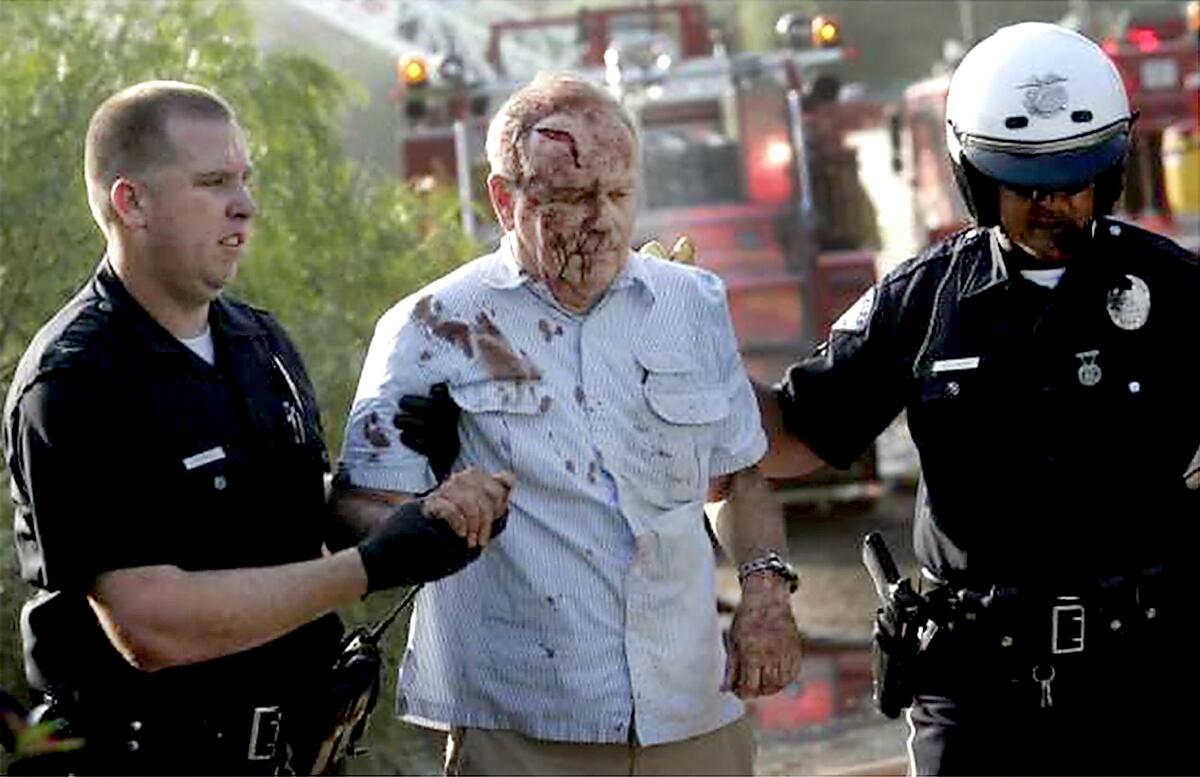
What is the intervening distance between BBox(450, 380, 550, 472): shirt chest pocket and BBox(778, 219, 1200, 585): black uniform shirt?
733mm

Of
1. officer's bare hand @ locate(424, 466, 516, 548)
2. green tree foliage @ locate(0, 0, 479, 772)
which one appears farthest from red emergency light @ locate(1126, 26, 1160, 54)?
officer's bare hand @ locate(424, 466, 516, 548)

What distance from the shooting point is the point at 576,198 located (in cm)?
491

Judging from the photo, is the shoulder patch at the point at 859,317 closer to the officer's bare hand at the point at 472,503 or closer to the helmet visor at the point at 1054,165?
the helmet visor at the point at 1054,165

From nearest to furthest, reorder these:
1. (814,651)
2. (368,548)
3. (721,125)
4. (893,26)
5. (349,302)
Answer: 1. (368,548)
2. (349,302)
3. (814,651)
4. (721,125)
5. (893,26)

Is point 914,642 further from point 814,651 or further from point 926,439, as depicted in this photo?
point 814,651

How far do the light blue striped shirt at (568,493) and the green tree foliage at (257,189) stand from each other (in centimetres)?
283

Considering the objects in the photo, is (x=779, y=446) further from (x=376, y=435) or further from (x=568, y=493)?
(x=376, y=435)

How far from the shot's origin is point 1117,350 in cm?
508

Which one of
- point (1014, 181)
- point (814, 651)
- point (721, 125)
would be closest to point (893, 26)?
point (721, 125)

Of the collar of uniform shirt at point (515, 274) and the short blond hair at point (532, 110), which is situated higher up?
the short blond hair at point (532, 110)

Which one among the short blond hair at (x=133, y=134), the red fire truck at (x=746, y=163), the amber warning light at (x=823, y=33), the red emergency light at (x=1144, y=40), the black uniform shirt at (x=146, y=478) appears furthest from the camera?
the red emergency light at (x=1144, y=40)

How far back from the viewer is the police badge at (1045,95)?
5176mm

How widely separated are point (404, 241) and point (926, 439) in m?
5.31

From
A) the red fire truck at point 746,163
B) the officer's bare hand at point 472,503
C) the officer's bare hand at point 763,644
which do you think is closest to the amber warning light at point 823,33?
the red fire truck at point 746,163
